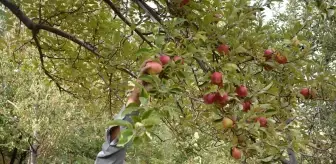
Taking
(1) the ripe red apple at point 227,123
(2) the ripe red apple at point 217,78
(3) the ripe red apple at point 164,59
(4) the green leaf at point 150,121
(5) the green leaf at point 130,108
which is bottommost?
(1) the ripe red apple at point 227,123

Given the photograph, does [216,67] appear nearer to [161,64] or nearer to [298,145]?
[161,64]

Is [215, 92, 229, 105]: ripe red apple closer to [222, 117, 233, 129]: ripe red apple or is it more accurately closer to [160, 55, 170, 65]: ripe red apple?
[222, 117, 233, 129]: ripe red apple

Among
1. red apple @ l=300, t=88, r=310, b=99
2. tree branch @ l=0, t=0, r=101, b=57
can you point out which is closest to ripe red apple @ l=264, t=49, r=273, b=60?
red apple @ l=300, t=88, r=310, b=99

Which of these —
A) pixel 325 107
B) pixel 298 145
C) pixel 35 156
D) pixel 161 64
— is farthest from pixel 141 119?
pixel 35 156

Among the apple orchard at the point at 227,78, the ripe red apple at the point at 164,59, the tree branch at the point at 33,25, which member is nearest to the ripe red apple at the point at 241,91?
the apple orchard at the point at 227,78

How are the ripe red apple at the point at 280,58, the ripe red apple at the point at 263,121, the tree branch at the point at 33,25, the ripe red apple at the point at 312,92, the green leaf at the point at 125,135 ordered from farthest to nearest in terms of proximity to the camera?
1. the tree branch at the point at 33,25
2. the ripe red apple at the point at 312,92
3. the ripe red apple at the point at 280,58
4. the ripe red apple at the point at 263,121
5. the green leaf at the point at 125,135

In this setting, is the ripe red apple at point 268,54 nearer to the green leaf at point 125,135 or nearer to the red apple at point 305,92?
the red apple at point 305,92

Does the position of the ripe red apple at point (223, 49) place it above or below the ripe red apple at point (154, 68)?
above

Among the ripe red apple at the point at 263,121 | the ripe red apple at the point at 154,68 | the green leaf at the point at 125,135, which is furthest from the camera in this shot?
the ripe red apple at the point at 263,121

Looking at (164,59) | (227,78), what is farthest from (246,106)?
(164,59)

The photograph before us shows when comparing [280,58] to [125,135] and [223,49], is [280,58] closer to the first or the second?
[223,49]

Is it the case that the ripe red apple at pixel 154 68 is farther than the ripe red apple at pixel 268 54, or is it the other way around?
the ripe red apple at pixel 268 54

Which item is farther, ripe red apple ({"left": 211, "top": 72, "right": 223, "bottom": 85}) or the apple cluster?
ripe red apple ({"left": 211, "top": 72, "right": 223, "bottom": 85})

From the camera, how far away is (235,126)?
1.61m
